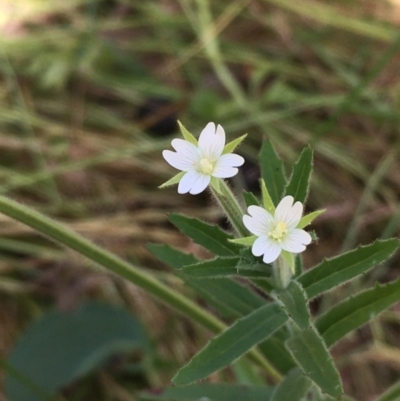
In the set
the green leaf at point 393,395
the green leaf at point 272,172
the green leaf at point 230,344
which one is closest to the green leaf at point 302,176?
the green leaf at point 272,172

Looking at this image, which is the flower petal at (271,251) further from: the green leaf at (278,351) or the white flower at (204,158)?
the green leaf at (278,351)

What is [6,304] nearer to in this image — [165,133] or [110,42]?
[165,133]

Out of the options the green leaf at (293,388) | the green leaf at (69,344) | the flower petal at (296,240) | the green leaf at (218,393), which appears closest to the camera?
the flower petal at (296,240)

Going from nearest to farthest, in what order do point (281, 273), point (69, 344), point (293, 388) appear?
1. point (281, 273)
2. point (293, 388)
3. point (69, 344)

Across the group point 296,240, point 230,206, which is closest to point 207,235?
point 230,206

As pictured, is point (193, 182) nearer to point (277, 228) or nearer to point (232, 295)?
point (277, 228)

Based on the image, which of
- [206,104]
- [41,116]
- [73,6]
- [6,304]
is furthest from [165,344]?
[73,6]
